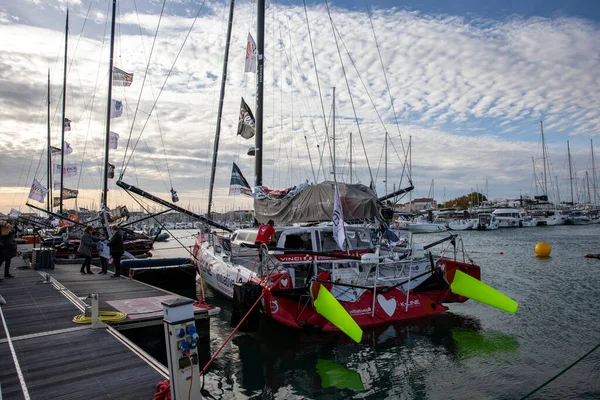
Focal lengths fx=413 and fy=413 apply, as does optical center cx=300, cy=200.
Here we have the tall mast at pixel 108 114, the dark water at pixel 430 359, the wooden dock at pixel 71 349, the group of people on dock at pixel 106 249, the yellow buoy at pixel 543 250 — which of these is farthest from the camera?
the yellow buoy at pixel 543 250

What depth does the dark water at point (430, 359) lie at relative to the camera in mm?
7238

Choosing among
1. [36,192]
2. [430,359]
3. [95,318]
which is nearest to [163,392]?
[95,318]

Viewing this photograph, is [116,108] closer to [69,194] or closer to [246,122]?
[246,122]

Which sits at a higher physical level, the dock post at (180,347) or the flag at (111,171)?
the flag at (111,171)

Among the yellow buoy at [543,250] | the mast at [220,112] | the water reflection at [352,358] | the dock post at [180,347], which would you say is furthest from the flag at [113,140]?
the yellow buoy at [543,250]

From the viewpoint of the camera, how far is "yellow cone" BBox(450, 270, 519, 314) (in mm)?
10020

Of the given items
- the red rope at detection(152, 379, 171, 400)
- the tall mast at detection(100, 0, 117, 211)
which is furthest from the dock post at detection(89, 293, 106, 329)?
the tall mast at detection(100, 0, 117, 211)

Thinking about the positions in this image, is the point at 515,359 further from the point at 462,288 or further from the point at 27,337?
the point at 27,337

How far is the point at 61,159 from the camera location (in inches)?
1324

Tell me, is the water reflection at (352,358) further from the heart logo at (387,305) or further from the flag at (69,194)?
the flag at (69,194)

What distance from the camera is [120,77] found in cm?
2194

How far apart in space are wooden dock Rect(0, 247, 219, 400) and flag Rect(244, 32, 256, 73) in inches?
348

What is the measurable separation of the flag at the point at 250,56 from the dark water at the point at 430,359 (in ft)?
29.8

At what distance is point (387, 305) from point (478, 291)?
236 cm
